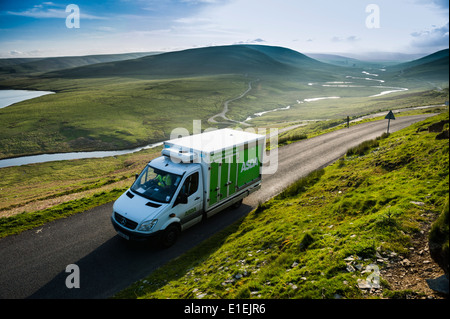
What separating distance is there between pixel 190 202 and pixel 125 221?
2.80 m

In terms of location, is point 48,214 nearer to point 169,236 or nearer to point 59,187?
point 169,236

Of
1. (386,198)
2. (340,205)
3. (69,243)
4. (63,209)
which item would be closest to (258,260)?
(340,205)

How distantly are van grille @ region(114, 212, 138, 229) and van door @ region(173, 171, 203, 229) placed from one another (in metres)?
1.71

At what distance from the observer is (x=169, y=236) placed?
11.4m

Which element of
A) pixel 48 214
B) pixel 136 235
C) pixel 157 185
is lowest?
pixel 48 214

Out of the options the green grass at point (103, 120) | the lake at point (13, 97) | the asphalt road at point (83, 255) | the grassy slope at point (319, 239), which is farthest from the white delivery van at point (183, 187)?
the lake at point (13, 97)

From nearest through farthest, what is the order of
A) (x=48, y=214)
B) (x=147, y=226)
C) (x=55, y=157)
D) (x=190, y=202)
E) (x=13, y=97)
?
(x=147, y=226), (x=190, y=202), (x=48, y=214), (x=55, y=157), (x=13, y=97)

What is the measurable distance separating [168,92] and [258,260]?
420 ft

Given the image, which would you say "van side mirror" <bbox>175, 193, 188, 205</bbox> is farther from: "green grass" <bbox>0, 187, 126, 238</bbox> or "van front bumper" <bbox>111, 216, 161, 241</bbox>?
"green grass" <bbox>0, 187, 126, 238</bbox>

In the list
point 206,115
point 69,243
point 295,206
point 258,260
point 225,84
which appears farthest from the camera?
point 225,84

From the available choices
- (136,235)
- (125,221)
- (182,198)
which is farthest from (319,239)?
(125,221)

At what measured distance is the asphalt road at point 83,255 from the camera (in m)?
9.11

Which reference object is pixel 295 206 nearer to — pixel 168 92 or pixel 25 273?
pixel 25 273
